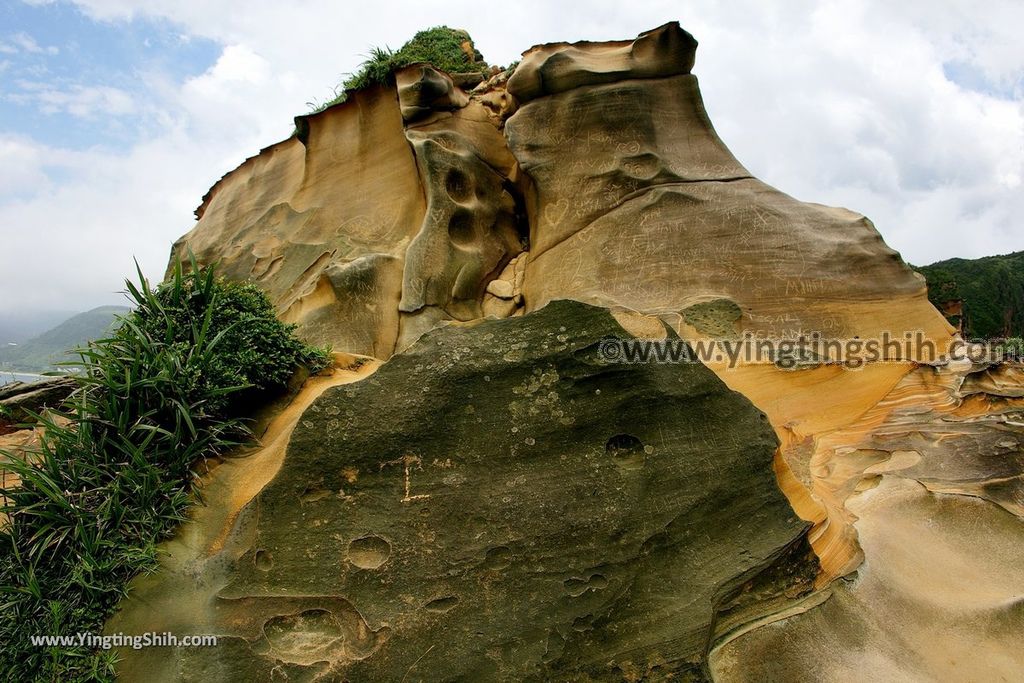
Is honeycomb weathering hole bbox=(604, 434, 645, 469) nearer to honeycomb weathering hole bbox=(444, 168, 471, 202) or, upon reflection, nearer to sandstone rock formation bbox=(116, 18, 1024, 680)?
sandstone rock formation bbox=(116, 18, 1024, 680)

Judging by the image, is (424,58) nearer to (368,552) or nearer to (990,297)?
(368,552)

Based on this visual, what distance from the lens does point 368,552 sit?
307cm

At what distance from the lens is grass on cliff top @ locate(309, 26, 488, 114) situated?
773 centimetres

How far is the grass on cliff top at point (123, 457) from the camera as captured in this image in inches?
118

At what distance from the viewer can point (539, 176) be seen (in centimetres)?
686

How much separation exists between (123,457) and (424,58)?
22.6ft

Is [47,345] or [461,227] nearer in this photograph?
[461,227]

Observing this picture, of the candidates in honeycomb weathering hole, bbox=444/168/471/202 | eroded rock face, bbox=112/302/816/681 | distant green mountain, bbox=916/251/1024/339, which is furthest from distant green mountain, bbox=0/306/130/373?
distant green mountain, bbox=916/251/1024/339

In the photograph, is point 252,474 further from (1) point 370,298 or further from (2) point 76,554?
(1) point 370,298

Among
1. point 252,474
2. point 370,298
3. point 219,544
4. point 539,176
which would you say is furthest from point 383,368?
point 539,176

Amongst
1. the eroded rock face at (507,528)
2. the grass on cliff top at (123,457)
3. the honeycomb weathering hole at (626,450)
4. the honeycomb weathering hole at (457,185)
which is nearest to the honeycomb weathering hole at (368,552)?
the eroded rock face at (507,528)

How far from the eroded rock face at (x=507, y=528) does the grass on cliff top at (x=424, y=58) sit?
549 centimetres

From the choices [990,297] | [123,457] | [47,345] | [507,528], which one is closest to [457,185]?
[123,457]

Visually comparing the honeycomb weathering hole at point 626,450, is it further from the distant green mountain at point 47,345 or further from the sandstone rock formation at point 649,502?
the distant green mountain at point 47,345
